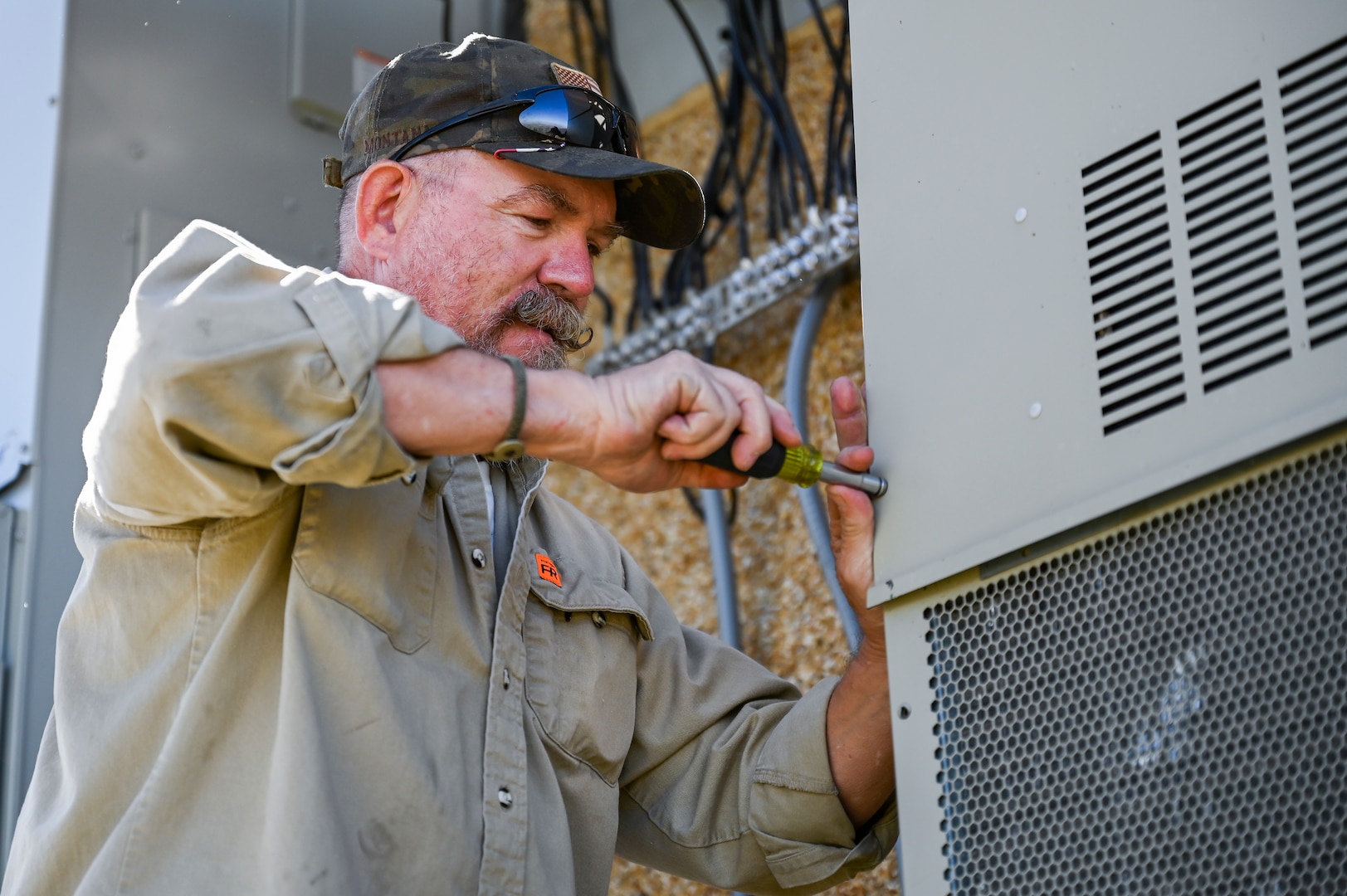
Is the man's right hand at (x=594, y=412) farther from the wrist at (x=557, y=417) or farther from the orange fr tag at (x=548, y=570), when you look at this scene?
the orange fr tag at (x=548, y=570)

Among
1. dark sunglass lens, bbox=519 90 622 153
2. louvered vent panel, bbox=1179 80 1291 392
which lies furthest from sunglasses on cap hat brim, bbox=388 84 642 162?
louvered vent panel, bbox=1179 80 1291 392

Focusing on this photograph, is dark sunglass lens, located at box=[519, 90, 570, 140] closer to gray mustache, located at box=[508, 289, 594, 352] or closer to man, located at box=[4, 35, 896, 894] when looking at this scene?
man, located at box=[4, 35, 896, 894]

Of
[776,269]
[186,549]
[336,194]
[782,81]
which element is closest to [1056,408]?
[186,549]

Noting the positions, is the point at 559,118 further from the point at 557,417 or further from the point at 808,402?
the point at 808,402

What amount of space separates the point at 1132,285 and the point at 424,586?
0.63m

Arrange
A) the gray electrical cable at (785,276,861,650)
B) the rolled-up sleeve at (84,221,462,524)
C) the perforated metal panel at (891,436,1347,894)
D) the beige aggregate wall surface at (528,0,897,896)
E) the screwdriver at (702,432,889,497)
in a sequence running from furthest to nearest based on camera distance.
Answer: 1. the beige aggregate wall surface at (528,0,897,896)
2. the gray electrical cable at (785,276,861,650)
3. the screwdriver at (702,432,889,497)
4. the rolled-up sleeve at (84,221,462,524)
5. the perforated metal panel at (891,436,1347,894)

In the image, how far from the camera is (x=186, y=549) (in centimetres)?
116

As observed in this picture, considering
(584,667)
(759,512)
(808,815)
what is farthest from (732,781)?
(759,512)

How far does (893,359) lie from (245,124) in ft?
4.32

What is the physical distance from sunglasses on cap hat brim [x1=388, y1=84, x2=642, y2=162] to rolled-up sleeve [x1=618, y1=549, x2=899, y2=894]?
1.62 ft

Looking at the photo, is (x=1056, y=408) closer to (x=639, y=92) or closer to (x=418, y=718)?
(x=418, y=718)

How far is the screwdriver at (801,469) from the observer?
3.63 feet

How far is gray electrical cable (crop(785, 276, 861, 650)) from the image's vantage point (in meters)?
1.77

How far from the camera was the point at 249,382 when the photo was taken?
3.21 feet
